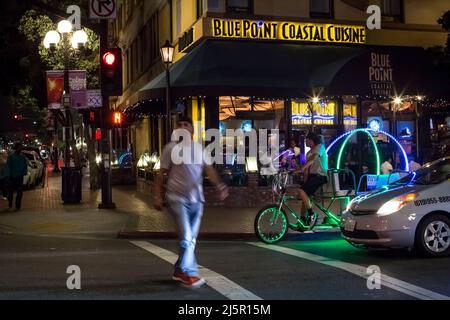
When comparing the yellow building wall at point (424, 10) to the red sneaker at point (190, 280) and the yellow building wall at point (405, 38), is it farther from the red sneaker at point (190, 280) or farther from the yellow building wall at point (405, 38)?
the red sneaker at point (190, 280)

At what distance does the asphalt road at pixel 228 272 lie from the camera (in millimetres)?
7172

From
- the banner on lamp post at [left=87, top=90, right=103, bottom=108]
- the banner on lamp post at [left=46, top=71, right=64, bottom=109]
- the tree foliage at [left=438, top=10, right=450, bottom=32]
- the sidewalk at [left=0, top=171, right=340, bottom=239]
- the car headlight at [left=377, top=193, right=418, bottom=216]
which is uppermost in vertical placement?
the tree foliage at [left=438, top=10, right=450, bottom=32]

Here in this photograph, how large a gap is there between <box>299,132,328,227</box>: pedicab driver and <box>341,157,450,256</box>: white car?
1.81 metres

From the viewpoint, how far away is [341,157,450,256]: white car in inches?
365

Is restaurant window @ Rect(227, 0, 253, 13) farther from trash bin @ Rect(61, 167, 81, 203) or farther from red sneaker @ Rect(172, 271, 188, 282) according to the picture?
red sneaker @ Rect(172, 271, 188, 282)

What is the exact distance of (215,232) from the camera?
500 inches

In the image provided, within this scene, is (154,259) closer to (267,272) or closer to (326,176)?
(267,272)

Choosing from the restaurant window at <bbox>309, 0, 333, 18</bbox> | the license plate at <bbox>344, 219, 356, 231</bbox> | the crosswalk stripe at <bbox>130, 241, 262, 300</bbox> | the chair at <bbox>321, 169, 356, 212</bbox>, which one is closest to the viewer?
the crosswalk stripe at <bbox>130, 241, 262, 300</bbox>

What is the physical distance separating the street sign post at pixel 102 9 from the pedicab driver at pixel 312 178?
8068 millimetres

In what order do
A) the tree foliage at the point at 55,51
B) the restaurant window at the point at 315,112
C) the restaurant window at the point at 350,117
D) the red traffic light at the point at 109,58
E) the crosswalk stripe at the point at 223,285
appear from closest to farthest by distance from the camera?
the crosswalk stripe at the point at 223,285 → the red traffic light at the point at 109,58 → the restaurant window at the point at 315,112 → the restaurant window at the point at 350,117 → the tree foliage at the point at 55,51

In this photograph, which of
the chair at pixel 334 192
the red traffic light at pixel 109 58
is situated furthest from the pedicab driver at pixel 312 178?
the red traffic light at pixel 109 58

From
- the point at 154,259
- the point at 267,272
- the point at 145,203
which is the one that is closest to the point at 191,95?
the point at 145,203

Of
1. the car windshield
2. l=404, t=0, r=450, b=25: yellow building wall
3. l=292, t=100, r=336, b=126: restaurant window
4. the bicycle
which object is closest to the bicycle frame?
the bicycle

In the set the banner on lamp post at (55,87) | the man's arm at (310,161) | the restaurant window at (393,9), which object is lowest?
the man's arm at (310,161)
